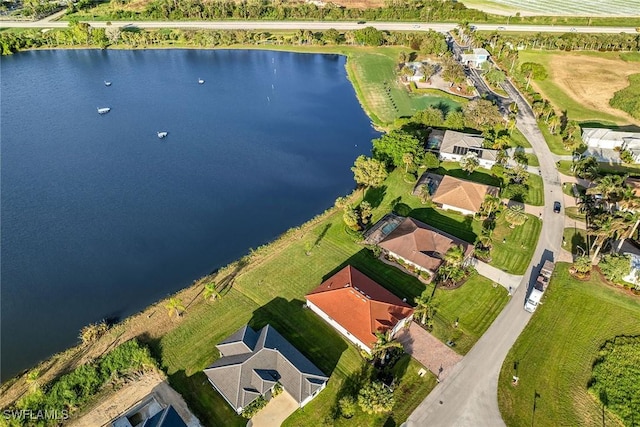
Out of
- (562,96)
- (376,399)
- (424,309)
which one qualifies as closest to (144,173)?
(424,309)

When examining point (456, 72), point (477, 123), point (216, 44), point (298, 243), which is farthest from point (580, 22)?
point (298, 243)

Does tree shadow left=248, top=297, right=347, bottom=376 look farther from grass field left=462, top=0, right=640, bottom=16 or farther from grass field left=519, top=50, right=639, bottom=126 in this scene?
grass field left=462, top=0, right=640, bottom=16

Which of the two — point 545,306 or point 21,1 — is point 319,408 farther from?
point 21,1

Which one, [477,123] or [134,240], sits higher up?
[477,123]

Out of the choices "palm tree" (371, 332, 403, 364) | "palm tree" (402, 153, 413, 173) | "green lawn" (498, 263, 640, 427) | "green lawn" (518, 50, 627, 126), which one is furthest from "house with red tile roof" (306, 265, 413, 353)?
"green lawn" (518, 50, 627, 126)

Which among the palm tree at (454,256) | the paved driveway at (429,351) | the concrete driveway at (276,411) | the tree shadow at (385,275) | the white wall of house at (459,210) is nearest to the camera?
the concrete driveway at (276,411)

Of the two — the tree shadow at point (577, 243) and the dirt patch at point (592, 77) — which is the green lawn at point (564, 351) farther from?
the dirt patch at point (592, 77)

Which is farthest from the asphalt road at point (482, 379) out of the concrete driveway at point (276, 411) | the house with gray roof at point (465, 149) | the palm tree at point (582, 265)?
the house with gray roof at point (465, 149)
